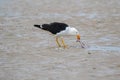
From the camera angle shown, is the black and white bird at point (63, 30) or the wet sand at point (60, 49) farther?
the black and white bird at point (63, 30)

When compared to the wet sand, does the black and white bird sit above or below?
above

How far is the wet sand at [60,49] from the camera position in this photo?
34.2 feet

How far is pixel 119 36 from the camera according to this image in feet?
50.4

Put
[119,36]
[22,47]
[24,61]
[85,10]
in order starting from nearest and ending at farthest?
1. [24,61]
2. [22,47]
3. [119,36]
4. [85,10]

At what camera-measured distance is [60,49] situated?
13688 mm

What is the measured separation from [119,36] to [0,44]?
4.13 m

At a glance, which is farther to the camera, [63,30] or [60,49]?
[63,30]

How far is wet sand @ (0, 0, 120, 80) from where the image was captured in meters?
10.4

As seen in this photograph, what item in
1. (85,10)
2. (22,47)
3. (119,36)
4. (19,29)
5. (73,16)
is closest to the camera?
(22,47)

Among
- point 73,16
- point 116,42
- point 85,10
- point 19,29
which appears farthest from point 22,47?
point 85,10

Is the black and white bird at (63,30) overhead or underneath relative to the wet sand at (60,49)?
overhead

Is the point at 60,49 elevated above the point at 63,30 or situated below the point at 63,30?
A: below

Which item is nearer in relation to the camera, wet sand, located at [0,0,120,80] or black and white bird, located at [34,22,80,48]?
wet sand, located at [0,0,120,80]

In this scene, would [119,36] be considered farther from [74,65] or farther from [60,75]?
[60,75]
